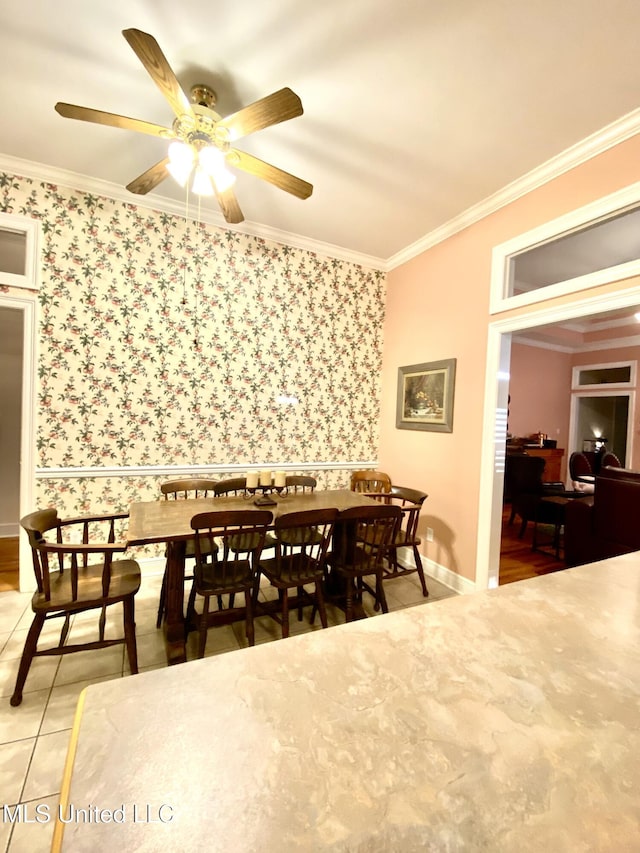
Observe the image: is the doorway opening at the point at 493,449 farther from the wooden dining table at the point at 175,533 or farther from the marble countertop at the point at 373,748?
the marble countertop at the point at 373,748

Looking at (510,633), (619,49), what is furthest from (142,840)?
(619,49)

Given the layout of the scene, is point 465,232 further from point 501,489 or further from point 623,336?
point 623,336

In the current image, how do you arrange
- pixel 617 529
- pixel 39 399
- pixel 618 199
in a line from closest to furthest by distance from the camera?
pixel 618 199 → pixel 39 399 → pixel 617 529

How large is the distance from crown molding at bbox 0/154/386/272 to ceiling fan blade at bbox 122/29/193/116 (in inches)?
55.4

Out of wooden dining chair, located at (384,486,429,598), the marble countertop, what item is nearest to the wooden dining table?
wooden dining chair, located at (384,486,429,598)

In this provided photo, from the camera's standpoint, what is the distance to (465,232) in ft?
9.86

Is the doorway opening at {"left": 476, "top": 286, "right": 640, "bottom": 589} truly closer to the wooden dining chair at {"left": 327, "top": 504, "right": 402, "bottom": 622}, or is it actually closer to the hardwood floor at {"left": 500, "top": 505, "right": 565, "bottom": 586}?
the hardwood floor at {"left": 500, "top": 505, "right": 565, "bottom": 586}

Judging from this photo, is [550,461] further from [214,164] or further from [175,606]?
[214,164]

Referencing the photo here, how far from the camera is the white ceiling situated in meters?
1.56

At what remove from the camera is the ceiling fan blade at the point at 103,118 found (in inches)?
63.8

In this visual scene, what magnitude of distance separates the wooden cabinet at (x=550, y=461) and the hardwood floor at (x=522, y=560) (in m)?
1.52

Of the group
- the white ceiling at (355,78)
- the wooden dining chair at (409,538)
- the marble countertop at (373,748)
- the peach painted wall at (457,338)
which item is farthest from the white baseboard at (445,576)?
the white ceiling at (355,78)

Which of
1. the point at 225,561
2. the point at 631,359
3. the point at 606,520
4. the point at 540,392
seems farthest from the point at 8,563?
the point at 631,359

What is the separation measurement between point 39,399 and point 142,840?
10.1ft
